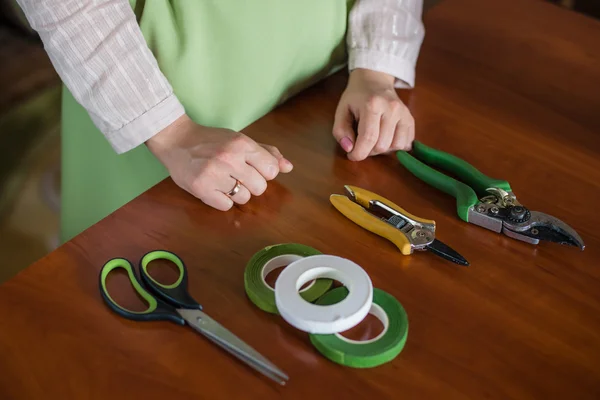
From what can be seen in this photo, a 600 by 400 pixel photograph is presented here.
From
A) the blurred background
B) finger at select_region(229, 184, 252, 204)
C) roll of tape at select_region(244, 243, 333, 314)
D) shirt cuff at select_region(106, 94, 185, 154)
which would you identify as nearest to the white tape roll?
roll of tape at select_region(244, 243, 333, 314)

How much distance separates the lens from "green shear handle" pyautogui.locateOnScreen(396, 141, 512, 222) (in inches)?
25.8

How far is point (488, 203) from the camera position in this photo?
651mm

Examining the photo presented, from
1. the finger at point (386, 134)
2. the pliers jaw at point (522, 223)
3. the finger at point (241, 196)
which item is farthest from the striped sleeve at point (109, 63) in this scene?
the pliers jaw at point (522, 223)

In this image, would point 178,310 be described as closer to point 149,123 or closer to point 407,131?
point 149,123

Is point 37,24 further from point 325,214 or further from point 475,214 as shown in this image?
point 475,214

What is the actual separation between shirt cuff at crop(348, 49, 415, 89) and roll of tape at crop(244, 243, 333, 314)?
0.97 ft

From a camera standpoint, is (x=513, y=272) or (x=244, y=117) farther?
(x=244, y=117)

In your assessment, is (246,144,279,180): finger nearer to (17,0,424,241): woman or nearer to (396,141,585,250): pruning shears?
(17,0,424,241): woman

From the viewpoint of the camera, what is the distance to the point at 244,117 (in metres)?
0.80

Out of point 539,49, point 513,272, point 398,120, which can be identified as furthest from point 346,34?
point 513,272

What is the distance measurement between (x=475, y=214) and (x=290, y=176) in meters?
0.18

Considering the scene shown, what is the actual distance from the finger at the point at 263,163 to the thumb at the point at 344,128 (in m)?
0.09

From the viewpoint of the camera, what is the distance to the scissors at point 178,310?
517 mm

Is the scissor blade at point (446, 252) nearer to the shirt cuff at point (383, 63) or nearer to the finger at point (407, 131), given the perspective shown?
the finger at point (407, 131)
